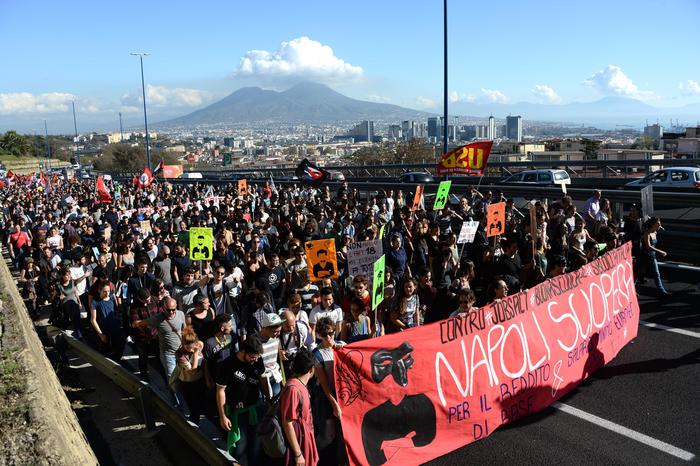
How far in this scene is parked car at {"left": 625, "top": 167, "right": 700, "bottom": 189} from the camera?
19.7 m

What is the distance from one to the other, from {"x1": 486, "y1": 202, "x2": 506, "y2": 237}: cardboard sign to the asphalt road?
3.16 metres

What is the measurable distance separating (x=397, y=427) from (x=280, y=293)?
398 cm

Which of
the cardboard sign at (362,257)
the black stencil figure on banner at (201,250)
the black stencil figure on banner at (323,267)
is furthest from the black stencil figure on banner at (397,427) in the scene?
the black stencil figure on banner at (201,250)

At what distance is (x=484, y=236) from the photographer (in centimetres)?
1227

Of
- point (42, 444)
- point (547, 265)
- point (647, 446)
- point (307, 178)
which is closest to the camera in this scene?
point (42, 444)

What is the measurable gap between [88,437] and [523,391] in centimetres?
507

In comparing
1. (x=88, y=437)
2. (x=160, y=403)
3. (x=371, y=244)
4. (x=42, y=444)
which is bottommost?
(x=88, y=437)

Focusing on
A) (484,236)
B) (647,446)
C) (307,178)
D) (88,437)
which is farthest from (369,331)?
(307,178)

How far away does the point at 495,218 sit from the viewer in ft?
35.3

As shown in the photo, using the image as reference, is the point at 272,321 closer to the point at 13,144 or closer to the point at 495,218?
the point at 495,218

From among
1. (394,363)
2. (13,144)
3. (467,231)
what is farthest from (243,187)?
(13,144)

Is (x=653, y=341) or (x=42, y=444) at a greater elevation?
(x=42, y=444)

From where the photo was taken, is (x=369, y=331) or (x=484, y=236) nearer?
(x=369, y=331)

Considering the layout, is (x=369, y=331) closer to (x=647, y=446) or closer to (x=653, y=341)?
(x=647, y=446)
